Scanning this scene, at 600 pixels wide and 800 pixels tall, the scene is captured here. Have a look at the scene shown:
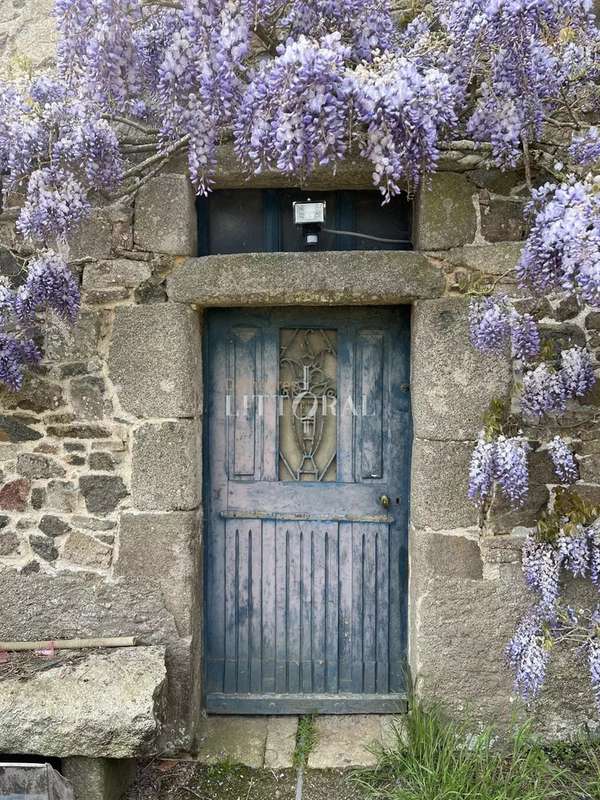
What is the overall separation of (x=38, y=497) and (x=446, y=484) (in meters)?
1.84

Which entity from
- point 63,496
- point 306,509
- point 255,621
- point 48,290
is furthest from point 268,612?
→ point 48,290

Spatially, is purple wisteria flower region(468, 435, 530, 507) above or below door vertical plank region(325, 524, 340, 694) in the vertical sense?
above

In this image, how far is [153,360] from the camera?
2807 millimetres

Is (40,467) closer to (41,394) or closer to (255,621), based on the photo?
(41,394)

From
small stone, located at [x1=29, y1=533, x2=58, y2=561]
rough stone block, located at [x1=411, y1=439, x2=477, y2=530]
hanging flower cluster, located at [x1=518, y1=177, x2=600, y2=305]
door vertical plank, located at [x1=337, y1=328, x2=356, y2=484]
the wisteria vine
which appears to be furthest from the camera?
door vertical plank, located at [x1=337, y1=328, x2=356, y2=484]

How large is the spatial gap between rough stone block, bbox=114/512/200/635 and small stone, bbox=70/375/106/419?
1.59ft

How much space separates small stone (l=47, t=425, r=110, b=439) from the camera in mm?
2838

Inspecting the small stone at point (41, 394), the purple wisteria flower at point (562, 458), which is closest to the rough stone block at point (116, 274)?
the small stone at point (41, 394)

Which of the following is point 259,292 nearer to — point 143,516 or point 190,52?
point 190,52

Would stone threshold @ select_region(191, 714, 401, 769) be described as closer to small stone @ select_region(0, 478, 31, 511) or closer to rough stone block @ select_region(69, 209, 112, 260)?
small stone @ select_region(0, 478, 31, 511)

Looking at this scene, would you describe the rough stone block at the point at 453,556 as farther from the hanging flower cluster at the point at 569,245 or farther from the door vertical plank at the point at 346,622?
the hanging flower cluster at the point at 569,245

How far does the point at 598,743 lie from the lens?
9.02 feet

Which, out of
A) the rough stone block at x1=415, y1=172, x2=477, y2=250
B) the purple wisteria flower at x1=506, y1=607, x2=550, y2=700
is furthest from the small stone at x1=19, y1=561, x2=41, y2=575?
the rough stone block at x1=415, y1=172, x2=477, y2=250

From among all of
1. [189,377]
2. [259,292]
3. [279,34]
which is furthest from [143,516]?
[279,34]
